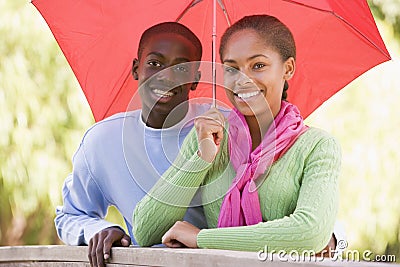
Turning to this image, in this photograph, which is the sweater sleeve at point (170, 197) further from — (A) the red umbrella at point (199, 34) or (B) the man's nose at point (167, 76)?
(A) the red umbrella at point (199, 34)

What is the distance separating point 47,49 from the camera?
213 inches

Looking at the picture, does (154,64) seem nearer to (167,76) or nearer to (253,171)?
(167,76)

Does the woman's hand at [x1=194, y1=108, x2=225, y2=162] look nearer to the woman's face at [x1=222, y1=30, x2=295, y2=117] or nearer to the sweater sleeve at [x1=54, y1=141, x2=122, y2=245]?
the woman's face at [x1=222, y1=30, x2=295, y2=117]

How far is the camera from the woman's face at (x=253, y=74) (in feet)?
6.30

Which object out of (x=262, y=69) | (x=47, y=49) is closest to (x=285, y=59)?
(x=262, y=69)

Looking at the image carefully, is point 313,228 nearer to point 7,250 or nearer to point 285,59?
point 285,59

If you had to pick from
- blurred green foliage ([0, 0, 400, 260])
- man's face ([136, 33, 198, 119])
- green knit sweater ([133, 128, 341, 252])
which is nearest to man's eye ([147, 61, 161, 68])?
man's face ([136, 33, 198, 119])

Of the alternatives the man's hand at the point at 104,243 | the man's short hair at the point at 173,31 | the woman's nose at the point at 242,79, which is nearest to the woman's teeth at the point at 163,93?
the man's short hair at the point at 173,31

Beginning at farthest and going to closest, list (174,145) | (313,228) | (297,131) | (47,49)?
(47,49) < (174,145) < (297,131) < (313,228)

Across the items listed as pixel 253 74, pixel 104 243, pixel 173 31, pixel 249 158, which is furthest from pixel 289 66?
pixel 104 243

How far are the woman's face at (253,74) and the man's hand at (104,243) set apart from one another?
0.38m

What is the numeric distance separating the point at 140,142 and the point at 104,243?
327 mm

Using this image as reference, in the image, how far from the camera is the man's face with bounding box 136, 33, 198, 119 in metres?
2.11

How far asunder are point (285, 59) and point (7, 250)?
32.5 inches
